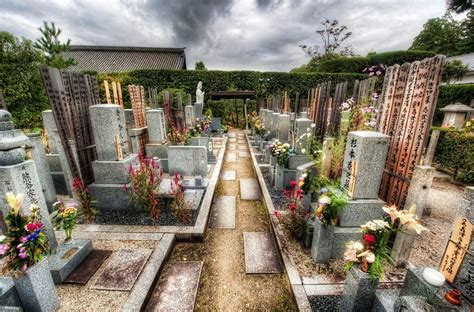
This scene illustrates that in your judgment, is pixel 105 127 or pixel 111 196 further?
pixel 111 196

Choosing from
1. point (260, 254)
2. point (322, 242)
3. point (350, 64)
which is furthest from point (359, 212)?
point (350, 64)

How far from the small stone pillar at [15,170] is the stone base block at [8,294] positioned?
0.88 m

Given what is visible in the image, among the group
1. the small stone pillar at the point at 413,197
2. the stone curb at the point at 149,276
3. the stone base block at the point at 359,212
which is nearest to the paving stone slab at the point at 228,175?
the stone curb at the point at 149,276

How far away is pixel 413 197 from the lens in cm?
355

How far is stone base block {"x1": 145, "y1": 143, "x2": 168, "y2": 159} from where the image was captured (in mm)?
7000

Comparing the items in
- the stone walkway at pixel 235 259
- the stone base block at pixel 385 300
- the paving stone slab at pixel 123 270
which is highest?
the stone base block at pixel 385 300

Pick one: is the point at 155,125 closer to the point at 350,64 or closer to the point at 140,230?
the point at 140,230

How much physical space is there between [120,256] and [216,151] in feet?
23.5

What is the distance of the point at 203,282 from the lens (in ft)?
10.4

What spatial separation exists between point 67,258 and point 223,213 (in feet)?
Result: 9.88

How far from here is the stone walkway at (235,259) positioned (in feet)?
9.37

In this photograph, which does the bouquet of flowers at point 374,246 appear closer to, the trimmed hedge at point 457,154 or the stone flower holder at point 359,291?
the stone flower holder at point 359,291

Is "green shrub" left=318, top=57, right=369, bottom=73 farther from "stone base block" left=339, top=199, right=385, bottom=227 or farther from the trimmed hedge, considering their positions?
"stone base block" left=339, top=199, right=385, bottom=227

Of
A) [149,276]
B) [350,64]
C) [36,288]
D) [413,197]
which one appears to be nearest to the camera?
[36,288]
